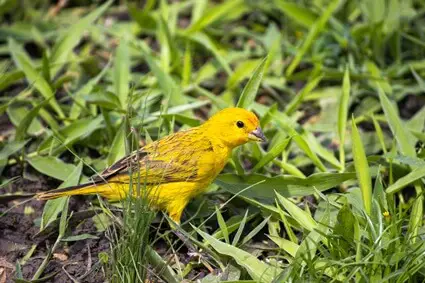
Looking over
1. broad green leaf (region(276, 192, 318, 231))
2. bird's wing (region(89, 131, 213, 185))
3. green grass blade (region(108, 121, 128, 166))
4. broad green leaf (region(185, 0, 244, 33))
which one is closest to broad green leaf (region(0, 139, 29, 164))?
green grass blade (region(108, 121, 128, 166))

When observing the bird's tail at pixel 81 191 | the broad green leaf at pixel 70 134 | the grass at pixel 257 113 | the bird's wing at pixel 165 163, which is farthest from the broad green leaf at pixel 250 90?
the bird's tail at pixel 81 191

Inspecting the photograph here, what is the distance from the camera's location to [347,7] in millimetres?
6363

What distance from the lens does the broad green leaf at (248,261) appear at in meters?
3.78

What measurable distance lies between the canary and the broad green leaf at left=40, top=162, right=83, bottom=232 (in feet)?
0.58

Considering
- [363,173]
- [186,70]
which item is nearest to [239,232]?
[363,173]

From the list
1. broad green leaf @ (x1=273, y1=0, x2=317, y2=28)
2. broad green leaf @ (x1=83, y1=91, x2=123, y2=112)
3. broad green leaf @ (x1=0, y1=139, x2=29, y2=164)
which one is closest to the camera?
broad green leaf @ (x1=0, y1=139, x2=29, y2=164)

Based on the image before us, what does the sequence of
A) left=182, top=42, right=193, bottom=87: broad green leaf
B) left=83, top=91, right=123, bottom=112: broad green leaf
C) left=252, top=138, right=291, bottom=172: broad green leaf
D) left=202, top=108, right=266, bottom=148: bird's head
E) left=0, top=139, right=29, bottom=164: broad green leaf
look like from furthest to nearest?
left=182, top=42, right=193, bottom=87: broad green leaf < left=83, top=91, right=123, bottom=112: broad green leaf < left=0, top=139, right=29, bottom=164: broad green leaf < left=252, top=138, right=291, bottom=172: broad green leaf < left=202, top=108, right=266, bottom=148: bird's head

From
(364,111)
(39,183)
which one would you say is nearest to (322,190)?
(364,111)

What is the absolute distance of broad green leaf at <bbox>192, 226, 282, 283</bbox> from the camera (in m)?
3.78

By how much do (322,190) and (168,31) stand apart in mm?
1980

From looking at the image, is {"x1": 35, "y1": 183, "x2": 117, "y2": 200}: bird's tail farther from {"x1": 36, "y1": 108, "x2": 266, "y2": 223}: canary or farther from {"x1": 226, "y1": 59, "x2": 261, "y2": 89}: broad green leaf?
{"x1": 226, "y1": 59, "x2": 261, "y2": 89}: broad green leaf

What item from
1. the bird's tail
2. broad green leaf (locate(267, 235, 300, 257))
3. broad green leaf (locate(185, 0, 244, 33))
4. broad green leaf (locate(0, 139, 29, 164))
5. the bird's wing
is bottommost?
broad green leaf (locate(267, 235, 300, 257))

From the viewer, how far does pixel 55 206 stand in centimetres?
432

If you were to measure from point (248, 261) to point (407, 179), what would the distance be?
1.13 m
